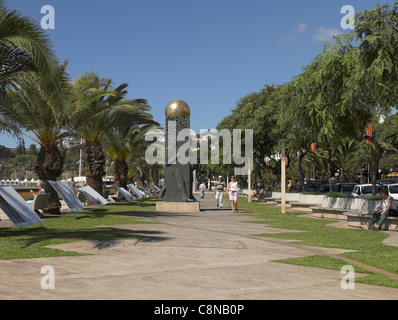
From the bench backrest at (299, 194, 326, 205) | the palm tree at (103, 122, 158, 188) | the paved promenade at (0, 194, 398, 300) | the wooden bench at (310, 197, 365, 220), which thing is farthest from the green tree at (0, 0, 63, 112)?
the palm tree at (103, 122, 158, 188)

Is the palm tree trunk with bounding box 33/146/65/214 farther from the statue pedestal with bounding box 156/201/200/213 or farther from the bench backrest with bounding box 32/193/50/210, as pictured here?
the statue pedestal with bounding box 156/201/200/213

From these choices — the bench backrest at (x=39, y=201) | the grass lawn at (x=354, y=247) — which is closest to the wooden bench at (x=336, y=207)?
the grass lawn at (x=354, y=247)

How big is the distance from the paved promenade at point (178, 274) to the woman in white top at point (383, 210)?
4480 millimetres

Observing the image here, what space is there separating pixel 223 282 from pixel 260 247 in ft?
11.6

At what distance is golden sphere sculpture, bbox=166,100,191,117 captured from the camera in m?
23.2

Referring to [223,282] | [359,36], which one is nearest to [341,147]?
[359,36]

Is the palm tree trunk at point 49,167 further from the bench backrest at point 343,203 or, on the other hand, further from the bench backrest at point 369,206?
the bench backrest at point 369,206

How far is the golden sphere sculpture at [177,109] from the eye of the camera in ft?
76.0

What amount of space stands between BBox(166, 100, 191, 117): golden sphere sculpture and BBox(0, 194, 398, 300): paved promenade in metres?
13.9

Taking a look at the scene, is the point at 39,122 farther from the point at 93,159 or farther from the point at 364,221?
the point at 364,221

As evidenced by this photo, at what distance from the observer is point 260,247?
9.36 metres

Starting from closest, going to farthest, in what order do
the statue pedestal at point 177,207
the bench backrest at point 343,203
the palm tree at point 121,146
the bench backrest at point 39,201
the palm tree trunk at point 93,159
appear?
the bench backrest at point 39,201 → the bench backrest at point 343,203 → the statue pedestal at point 177,207 → the palm tree trunk at point 93,159 → the palm tree at point 121,146

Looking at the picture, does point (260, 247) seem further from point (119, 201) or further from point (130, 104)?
point (119, 201)

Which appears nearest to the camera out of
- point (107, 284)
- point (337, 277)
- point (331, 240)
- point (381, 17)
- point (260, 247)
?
point (107, 284)
